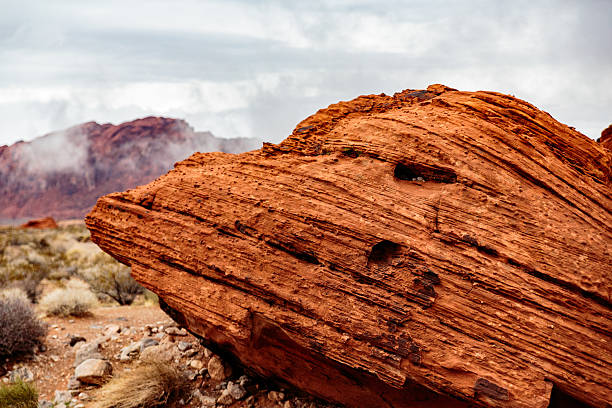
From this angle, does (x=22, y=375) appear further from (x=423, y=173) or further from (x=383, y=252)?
(x=423, y=173)

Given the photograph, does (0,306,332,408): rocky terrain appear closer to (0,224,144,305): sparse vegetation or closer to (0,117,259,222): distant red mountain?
(0,224,144,305): sparse vegetation

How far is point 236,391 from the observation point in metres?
7.38

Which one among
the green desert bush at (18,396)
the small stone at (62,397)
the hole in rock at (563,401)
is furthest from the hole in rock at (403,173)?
the green desert bush at (18,396)

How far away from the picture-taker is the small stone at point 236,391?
7.34m

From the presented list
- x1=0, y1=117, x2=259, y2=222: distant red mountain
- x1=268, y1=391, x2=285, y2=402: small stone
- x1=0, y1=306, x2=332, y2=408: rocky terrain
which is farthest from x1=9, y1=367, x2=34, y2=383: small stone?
x1=0, y1=117, x2=259, y2=222: distant red mountain

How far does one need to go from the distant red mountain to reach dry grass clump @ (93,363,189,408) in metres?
110

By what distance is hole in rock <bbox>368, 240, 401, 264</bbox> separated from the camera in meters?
5.89

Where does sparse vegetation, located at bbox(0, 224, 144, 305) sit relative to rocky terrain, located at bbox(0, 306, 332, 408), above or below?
below

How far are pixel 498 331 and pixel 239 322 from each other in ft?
11.1

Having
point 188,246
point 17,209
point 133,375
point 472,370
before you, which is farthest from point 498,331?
point 17,209

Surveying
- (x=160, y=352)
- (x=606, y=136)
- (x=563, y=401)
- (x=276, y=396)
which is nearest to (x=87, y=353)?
(x=160, y=352)

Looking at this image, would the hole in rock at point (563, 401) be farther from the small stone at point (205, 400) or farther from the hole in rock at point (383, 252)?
the small stone at point (205, 400)

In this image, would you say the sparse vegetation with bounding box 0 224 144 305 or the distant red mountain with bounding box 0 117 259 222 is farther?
the distant red mountain with bounding box 0 117 259 222

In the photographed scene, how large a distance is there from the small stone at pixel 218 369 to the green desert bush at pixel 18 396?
3.00 metres
